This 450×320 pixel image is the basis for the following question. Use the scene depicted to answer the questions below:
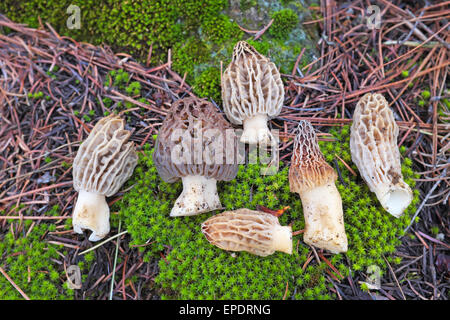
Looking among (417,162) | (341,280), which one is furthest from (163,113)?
(417,162)

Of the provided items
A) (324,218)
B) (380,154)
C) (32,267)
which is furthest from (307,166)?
(32,267)

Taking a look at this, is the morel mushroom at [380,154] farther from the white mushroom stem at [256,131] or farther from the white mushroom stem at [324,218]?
the white mushroom stem at [256,131]

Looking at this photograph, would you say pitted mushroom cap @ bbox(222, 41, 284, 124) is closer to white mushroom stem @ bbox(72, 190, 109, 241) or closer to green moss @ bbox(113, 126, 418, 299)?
green moss @ bbox(113, 126, 418, 299)

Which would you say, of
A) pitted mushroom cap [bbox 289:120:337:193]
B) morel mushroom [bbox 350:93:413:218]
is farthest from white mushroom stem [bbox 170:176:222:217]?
morel mushroom [bbox 350:93:413:218]

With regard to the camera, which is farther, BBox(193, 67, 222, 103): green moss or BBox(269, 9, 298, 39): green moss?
BBox(269, 9, 298, 39): green moss

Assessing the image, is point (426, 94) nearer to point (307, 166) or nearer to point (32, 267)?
point (307, 166)

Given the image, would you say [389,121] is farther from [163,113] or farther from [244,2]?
[163,113]
